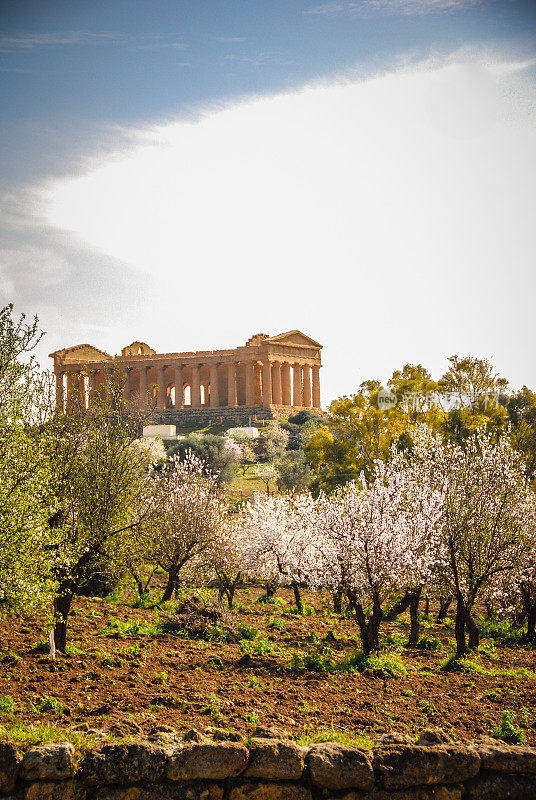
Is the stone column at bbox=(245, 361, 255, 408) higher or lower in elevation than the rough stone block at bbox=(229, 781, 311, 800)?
higher

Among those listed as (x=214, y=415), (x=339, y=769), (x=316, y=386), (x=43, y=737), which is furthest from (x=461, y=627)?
(x=316, y=386)

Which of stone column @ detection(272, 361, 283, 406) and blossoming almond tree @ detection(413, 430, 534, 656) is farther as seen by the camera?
stone column @ detection(272, 361, 283, 406)

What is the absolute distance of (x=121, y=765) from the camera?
27.1ft

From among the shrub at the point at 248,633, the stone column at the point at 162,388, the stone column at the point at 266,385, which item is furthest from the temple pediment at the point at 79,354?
the shrub at the point at 248,633

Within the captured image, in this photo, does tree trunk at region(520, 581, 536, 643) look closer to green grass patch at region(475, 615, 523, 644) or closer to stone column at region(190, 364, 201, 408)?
green grass patch at region(475, 615, 523, 644)

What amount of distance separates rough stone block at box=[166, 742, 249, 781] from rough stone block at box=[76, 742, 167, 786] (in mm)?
160

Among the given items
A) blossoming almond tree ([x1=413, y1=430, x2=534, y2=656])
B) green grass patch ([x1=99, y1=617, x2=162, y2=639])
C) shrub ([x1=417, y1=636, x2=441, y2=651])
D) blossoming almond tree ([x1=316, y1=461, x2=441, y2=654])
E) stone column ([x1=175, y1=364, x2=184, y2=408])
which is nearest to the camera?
blossoming almond tree ([x1=316, y1=461, x2=441, y2=654])

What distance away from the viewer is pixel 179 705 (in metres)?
12.3

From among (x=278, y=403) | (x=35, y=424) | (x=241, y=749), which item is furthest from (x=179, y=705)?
(x=278, y=403)

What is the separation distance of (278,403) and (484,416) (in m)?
70.5

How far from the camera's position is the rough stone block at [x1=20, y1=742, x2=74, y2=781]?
8109 mm

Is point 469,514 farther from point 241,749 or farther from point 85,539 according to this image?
point 241,749

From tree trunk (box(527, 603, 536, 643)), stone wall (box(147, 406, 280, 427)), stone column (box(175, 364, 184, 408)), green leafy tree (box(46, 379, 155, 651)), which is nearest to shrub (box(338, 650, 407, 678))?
green leafy tree (box(46, 379, 155, 651))

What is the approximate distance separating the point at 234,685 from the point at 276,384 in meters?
105
